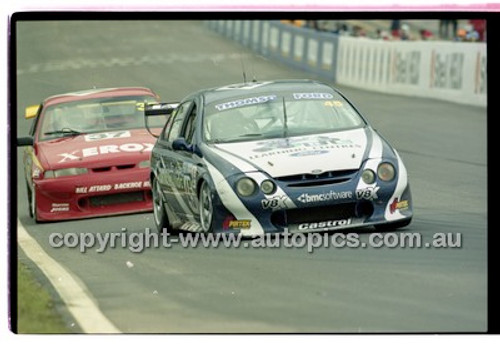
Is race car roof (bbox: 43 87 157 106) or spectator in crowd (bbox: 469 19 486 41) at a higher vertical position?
spectator in crowd (bbox: 469 19 486 41)

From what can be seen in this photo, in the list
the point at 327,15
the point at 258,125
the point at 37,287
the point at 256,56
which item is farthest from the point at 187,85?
the point at 327,15

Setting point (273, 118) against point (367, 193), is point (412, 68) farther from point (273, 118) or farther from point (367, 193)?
point (367, 193)

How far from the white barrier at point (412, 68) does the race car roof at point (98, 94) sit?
24.4ft

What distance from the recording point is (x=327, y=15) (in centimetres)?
773

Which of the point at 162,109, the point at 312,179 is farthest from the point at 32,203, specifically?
the point at 312,179

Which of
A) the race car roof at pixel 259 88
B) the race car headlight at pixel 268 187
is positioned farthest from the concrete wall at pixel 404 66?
the race car headlight at pixel 268 187

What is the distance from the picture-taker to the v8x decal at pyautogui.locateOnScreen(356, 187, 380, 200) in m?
9.87

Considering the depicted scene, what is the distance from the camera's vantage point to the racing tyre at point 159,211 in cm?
1123

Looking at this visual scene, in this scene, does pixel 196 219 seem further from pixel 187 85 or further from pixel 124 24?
pixel 124 24

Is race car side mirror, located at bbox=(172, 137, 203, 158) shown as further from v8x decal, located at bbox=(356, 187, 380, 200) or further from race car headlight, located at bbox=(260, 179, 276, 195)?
v8x decal, located at bbox=(356, 187, 380, 200)

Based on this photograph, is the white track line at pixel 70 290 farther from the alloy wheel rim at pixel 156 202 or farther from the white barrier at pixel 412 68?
the white barrier at pixel 412 68

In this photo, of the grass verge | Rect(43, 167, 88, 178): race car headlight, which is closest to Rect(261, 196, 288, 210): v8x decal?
the grass verge

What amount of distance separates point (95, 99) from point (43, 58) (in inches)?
95.2

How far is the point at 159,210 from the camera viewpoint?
11.4 m
